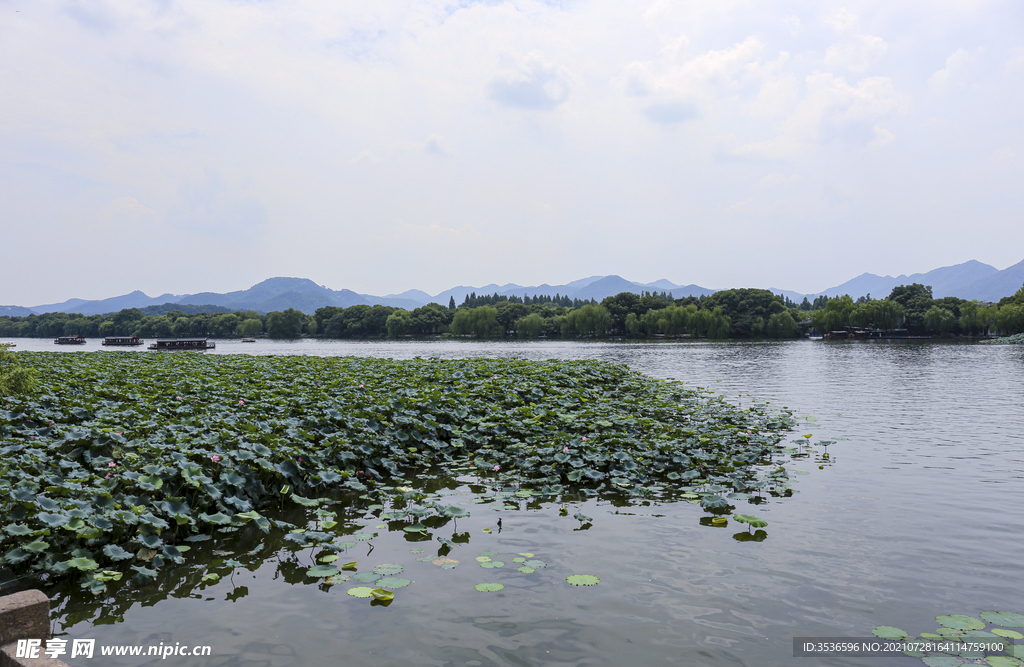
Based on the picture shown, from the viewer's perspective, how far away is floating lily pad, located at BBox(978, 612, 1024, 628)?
580cm

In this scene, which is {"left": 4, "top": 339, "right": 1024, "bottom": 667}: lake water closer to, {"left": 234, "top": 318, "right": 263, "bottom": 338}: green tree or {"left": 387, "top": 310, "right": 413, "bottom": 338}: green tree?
{"left": 387, "top": 310, "right": 413, "bottom": 338}: green tree

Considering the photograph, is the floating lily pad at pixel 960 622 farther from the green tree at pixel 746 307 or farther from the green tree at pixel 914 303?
the green tree at pixel 914 303

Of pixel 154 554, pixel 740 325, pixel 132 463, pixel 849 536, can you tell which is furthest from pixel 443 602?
pixel 740 325

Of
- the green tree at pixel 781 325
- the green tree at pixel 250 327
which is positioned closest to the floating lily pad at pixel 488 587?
the green tree at pixel 781 325

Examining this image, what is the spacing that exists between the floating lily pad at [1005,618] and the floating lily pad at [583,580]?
4.18m

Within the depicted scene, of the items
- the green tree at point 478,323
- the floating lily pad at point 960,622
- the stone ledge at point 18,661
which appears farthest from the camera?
the green tree at point 478,323

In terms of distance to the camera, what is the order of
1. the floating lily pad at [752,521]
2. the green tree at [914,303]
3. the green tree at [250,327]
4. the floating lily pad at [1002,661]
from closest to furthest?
1. the floating lily pad at [1002,661]
2. the floating lily pad at [752,521]
3. the green tree at [914,303]
4. the green tree at [250,327]

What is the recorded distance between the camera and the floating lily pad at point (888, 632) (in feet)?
18.6

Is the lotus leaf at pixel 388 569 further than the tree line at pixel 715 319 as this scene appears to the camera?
No

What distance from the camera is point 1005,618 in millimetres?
→ 5949

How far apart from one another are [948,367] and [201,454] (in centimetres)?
5322

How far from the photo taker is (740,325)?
135125 mm

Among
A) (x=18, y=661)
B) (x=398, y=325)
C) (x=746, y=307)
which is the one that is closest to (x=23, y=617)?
(x=18, y=661)

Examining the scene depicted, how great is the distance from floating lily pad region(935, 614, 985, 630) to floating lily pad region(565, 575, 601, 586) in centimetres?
366
